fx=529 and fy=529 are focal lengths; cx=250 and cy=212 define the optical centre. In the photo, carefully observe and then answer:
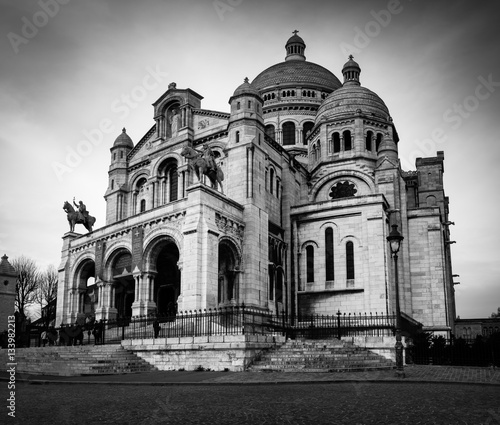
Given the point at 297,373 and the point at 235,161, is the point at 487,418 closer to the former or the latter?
the point at 297,373

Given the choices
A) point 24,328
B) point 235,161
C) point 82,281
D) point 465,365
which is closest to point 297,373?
point 465,365

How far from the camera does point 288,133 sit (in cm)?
4941

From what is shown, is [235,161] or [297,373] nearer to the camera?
[297,373]

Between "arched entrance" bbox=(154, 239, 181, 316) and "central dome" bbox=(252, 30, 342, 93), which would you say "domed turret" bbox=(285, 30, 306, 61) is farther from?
"arched entrance" bbox=(154, 239, 181, 316)

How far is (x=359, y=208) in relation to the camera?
33625 millimetres

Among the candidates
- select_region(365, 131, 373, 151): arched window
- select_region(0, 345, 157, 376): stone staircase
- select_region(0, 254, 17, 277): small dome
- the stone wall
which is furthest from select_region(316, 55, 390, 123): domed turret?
select_region(0, 254, 17, 277): small dome

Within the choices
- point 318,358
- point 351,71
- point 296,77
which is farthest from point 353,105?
point 318,358

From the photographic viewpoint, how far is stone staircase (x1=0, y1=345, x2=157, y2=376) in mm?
19619

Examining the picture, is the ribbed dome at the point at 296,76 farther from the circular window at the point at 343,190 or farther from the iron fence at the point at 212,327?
the iron fence at the point at 212,327

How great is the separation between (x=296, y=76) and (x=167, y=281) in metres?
27.8

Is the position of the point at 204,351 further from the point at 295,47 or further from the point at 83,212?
the point at 295,47

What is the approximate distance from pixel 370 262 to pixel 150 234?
43.6 ft

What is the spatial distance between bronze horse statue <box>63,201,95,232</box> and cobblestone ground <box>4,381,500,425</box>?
23.3 metres

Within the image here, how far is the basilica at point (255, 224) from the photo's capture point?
29828 mm
